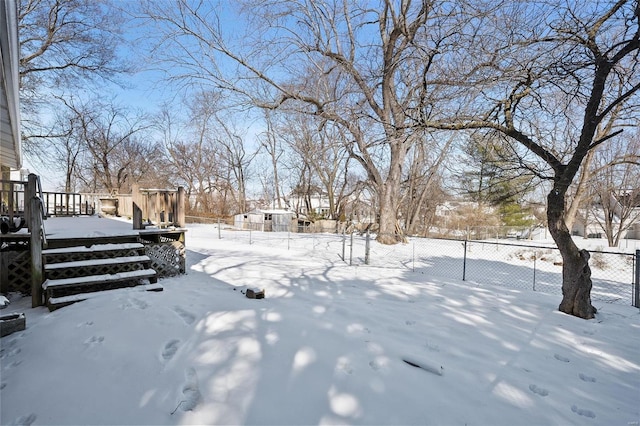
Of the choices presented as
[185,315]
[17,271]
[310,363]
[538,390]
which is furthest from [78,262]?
[538,390]

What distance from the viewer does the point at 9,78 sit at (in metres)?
3.75

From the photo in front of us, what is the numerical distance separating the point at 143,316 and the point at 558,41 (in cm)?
613

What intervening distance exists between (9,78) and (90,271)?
270cm

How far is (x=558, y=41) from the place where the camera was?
13.1 ft

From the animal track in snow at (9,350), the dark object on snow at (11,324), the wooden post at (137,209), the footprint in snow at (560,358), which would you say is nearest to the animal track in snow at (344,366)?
the footprint in snow at (560,358)

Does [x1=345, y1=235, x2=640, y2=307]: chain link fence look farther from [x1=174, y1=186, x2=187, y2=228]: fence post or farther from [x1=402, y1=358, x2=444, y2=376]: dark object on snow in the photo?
[x1=174, y1=186, x2=187, y2=228]: fence post

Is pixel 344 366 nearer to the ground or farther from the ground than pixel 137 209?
nearer to the ground

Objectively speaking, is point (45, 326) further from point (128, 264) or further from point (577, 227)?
point (577, 227)

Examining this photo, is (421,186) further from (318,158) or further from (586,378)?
(586,378)

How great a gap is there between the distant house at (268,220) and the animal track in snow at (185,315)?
793 inches

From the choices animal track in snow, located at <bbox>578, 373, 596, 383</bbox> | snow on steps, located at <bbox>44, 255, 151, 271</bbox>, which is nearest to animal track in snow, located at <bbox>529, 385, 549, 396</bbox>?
animal track in snow, located at <bbox>578, 373, 596, 383</bbox>

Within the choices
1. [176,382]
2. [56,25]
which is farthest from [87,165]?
[176,382]

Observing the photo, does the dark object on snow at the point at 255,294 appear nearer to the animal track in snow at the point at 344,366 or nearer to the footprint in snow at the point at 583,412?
the animal track in snow at the point at 344,366

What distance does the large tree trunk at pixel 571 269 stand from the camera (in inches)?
169
